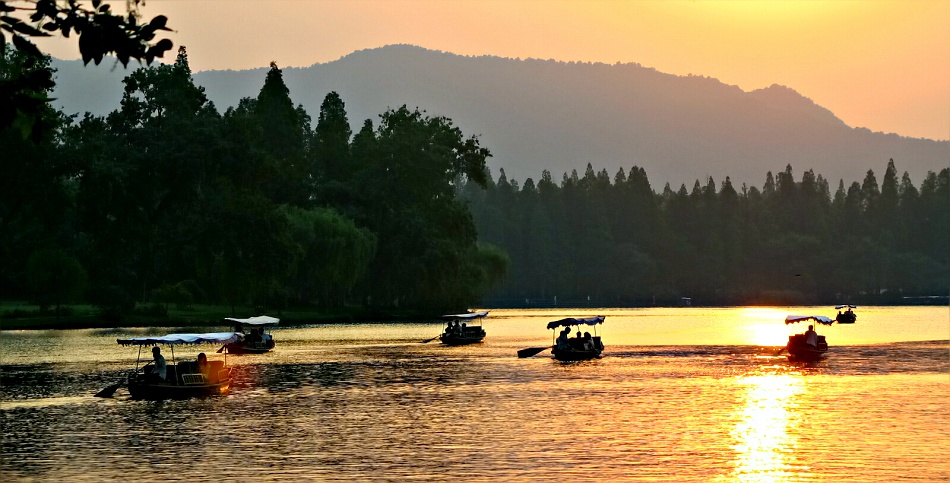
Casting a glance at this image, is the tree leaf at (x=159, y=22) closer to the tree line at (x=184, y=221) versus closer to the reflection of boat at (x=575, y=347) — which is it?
the reflection of boat at (x=575, y=347)

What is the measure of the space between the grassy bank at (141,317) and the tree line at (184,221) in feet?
5.29

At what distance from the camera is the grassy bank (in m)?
116

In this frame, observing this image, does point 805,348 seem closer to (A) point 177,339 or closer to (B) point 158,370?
(A) point 177,339

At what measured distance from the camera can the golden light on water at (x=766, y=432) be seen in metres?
36.3

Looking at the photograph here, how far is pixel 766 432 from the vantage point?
1828 inches

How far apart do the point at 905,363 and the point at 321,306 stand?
83007 mm

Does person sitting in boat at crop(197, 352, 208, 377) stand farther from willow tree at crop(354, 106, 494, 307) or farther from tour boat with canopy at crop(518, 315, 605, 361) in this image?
willow tree at crop(354, 106, 494, 307)

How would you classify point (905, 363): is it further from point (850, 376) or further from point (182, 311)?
point (182, 311)

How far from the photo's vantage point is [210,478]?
35.3 meters

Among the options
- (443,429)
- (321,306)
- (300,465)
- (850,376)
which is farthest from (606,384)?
(321,306)

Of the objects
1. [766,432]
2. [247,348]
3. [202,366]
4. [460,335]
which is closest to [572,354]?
[460,335]

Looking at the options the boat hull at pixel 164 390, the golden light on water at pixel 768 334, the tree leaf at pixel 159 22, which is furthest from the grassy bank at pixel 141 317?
the tree leaf at pixel 159 22

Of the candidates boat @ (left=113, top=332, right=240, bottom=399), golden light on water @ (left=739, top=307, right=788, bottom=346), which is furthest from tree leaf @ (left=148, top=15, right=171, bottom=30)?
golden light on water @ (left=739, top=307, right=788, bottom=346)

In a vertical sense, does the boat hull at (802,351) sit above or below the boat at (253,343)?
below
